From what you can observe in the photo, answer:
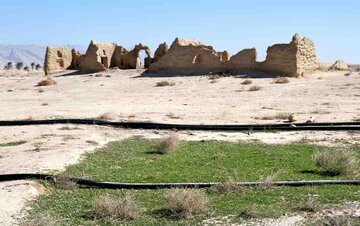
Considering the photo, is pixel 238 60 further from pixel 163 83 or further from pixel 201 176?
pixel 201 176

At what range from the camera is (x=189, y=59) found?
35875 mm

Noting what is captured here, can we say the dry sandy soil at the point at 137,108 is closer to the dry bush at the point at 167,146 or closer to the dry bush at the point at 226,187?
the dry bush at the point at 167,146

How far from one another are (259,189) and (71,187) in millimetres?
3474

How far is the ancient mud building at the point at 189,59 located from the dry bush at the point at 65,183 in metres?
23.0

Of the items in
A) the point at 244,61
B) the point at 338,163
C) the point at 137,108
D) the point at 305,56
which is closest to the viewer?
the point at 338,163

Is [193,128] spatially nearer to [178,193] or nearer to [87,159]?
[87,159]

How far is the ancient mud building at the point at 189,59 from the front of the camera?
32.0 metres

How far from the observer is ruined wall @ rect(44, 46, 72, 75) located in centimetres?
4303

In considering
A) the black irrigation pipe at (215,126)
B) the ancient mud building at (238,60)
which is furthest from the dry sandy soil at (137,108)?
the ancient mud building at (238,60)

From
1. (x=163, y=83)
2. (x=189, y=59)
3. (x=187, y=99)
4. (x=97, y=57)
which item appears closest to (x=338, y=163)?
(x=187, y=99)

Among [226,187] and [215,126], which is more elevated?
[215,126]

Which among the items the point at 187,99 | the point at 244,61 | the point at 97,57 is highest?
the point at 97,57

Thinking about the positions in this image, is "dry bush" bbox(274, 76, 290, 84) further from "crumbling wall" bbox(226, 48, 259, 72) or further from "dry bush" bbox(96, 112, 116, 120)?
"dry bush" bbox(96, 112, 116, 120)

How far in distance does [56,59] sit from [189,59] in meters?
13.1
